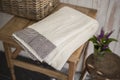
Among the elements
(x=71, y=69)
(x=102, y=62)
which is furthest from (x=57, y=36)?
(x=102, y=62)

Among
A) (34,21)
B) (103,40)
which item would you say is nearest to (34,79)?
(34,21)

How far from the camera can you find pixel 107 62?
1.10 m

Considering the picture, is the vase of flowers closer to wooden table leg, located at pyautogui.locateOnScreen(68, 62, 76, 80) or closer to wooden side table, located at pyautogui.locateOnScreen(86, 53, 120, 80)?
wooden side table, located at pyautogui.locateOnScreen(86, 53, 120, 80)

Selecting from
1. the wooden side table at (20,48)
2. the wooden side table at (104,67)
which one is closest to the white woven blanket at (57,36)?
the wooden side table at (20,48)

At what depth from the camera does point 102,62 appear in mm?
1090

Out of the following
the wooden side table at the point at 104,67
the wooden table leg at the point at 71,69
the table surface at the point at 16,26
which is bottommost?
the wooden side table at the point at 104,67

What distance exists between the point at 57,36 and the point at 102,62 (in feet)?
1.10

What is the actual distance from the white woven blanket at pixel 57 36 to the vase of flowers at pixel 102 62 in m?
0.07

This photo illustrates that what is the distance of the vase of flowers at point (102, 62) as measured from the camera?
1.00m

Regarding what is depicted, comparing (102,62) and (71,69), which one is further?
(102,62)

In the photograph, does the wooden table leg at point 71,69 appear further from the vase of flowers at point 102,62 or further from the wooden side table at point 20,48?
the vase of flowers at point 102,62

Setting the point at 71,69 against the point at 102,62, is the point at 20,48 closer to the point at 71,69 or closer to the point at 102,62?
the point at 71,69

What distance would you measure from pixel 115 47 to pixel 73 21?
514 mm

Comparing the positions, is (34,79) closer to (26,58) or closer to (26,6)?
(26,58)
